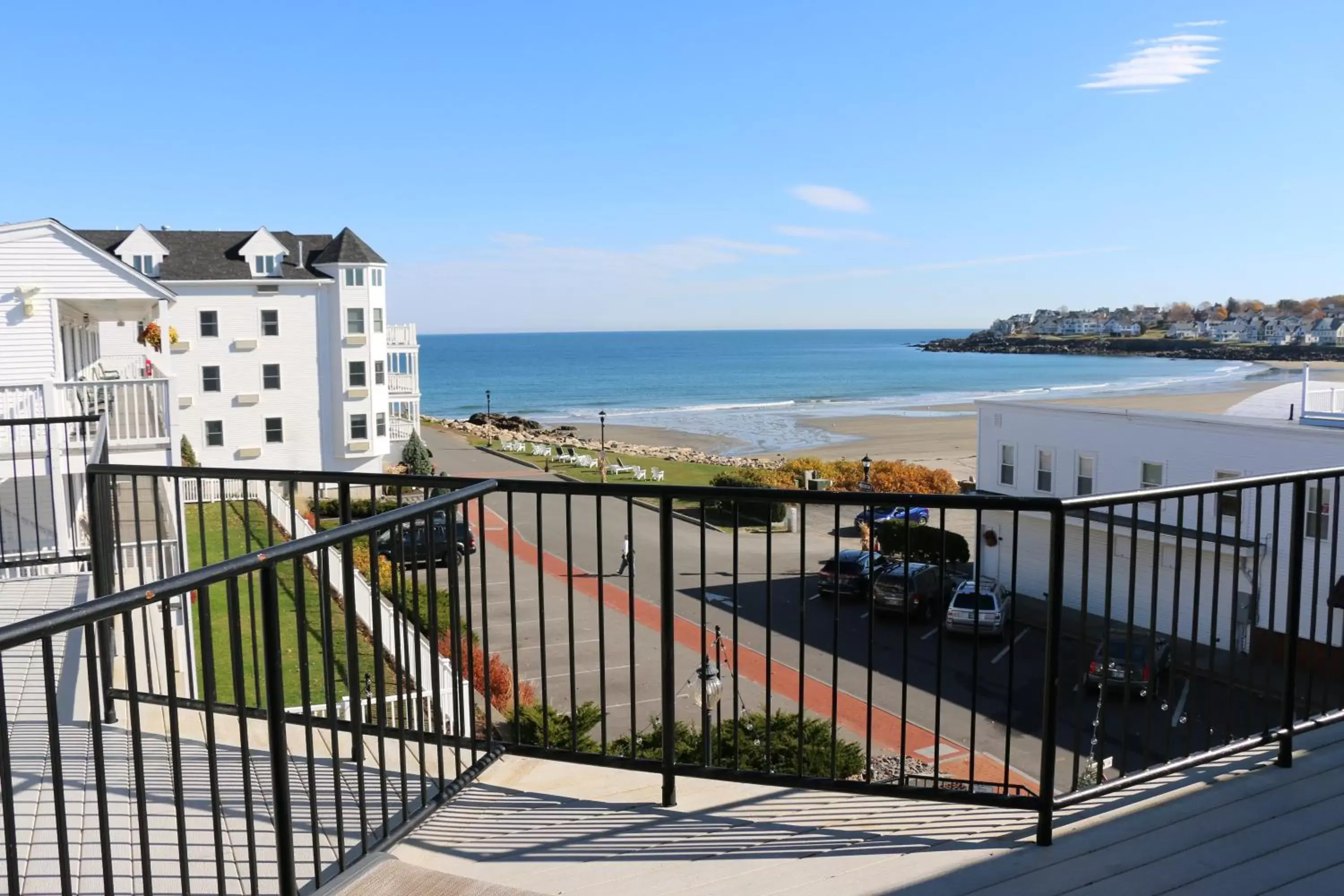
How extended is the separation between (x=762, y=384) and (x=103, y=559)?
11108 centimetres

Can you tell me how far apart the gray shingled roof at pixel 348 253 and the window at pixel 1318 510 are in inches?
1215

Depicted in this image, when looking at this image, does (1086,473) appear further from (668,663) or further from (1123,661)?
(668,663)

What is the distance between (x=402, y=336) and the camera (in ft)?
139

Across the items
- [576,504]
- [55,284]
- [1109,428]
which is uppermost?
[55,284]

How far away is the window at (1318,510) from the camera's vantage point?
4.05 metres

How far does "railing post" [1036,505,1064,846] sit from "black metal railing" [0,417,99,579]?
494 cm

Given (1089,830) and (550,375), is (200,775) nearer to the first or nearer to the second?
(1089,830)

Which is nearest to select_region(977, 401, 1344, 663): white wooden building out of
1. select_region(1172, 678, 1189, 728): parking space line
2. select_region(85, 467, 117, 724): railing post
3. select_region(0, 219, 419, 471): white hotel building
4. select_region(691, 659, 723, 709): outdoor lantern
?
select_region(1172, 678, 1189, 728): parking space line

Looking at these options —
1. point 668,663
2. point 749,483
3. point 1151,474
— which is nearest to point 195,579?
point 668,663

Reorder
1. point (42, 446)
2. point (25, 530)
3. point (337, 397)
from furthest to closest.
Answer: point (337, 397) < point (42, 446) < point (25, 530)

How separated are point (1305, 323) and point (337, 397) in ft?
560

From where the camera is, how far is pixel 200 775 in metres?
3.63

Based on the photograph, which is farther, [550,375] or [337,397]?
[550,375]

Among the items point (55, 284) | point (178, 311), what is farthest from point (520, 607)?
point (178, 311)
